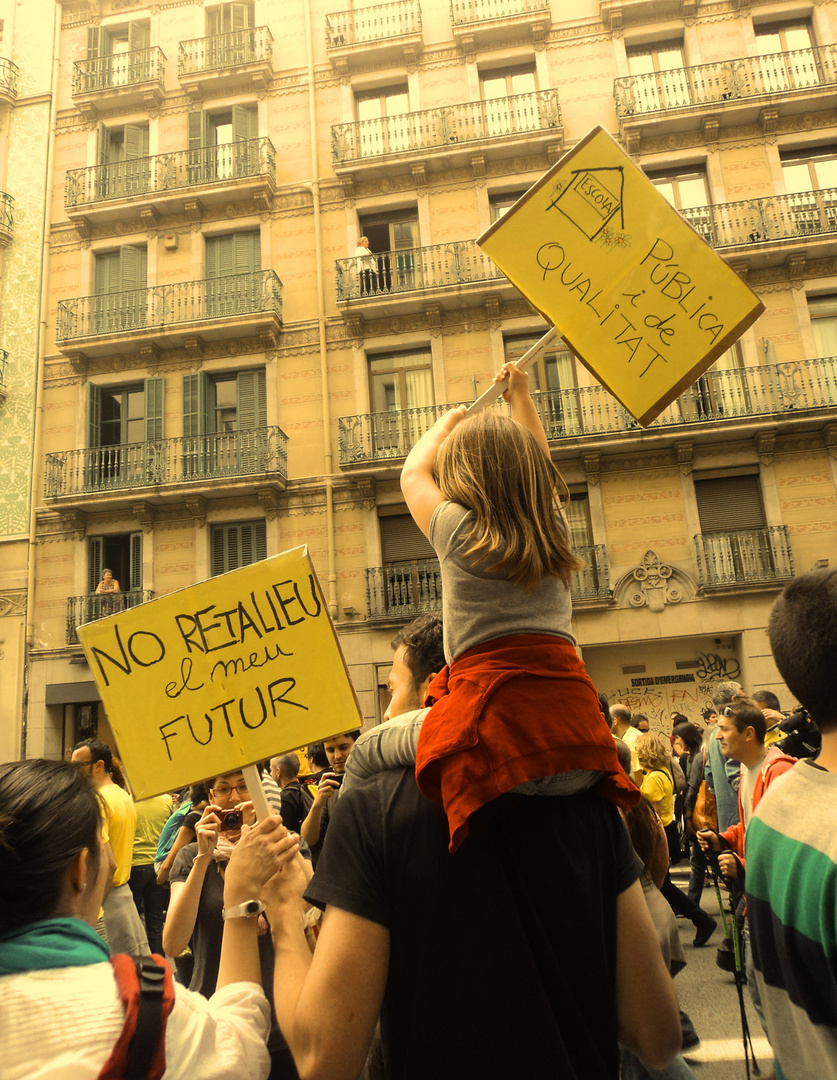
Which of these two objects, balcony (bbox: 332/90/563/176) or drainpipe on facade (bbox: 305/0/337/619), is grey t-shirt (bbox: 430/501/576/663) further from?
balcony (bbox: 332/90/563/176)

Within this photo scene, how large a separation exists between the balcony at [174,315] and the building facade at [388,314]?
0.26 ft

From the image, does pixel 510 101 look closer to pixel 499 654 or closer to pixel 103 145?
pixel 103 145

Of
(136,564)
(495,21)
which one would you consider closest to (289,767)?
(136,564)

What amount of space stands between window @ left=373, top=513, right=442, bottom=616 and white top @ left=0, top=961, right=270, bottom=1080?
1354 centimetres

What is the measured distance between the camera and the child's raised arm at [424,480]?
161 cm

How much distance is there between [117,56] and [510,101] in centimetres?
953

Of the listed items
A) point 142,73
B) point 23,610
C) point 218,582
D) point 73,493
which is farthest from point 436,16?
point 218,582

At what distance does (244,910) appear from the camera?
1525 millimetres

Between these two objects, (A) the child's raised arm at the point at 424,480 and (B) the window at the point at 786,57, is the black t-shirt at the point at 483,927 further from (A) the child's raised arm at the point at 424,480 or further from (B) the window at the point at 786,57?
(B) the window at the point at 786,57

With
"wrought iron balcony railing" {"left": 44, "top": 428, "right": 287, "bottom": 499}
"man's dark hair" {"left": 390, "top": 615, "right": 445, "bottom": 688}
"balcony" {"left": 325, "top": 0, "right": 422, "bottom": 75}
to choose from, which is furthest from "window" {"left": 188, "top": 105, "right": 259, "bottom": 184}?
"man's dark hair" {"left": 390, "top": 615, "right": 445, "bottom": 688}

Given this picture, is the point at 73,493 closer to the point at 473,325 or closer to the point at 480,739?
the point at 473,325

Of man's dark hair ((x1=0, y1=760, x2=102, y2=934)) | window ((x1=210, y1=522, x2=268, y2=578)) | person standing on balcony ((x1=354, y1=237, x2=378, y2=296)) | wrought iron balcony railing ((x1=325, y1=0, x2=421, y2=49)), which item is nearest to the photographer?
man's dark hair ((x1=0, y1=760, x2=102, y2=934))

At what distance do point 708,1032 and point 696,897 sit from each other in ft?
8.82

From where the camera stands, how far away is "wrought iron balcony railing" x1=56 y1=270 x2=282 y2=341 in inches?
668
